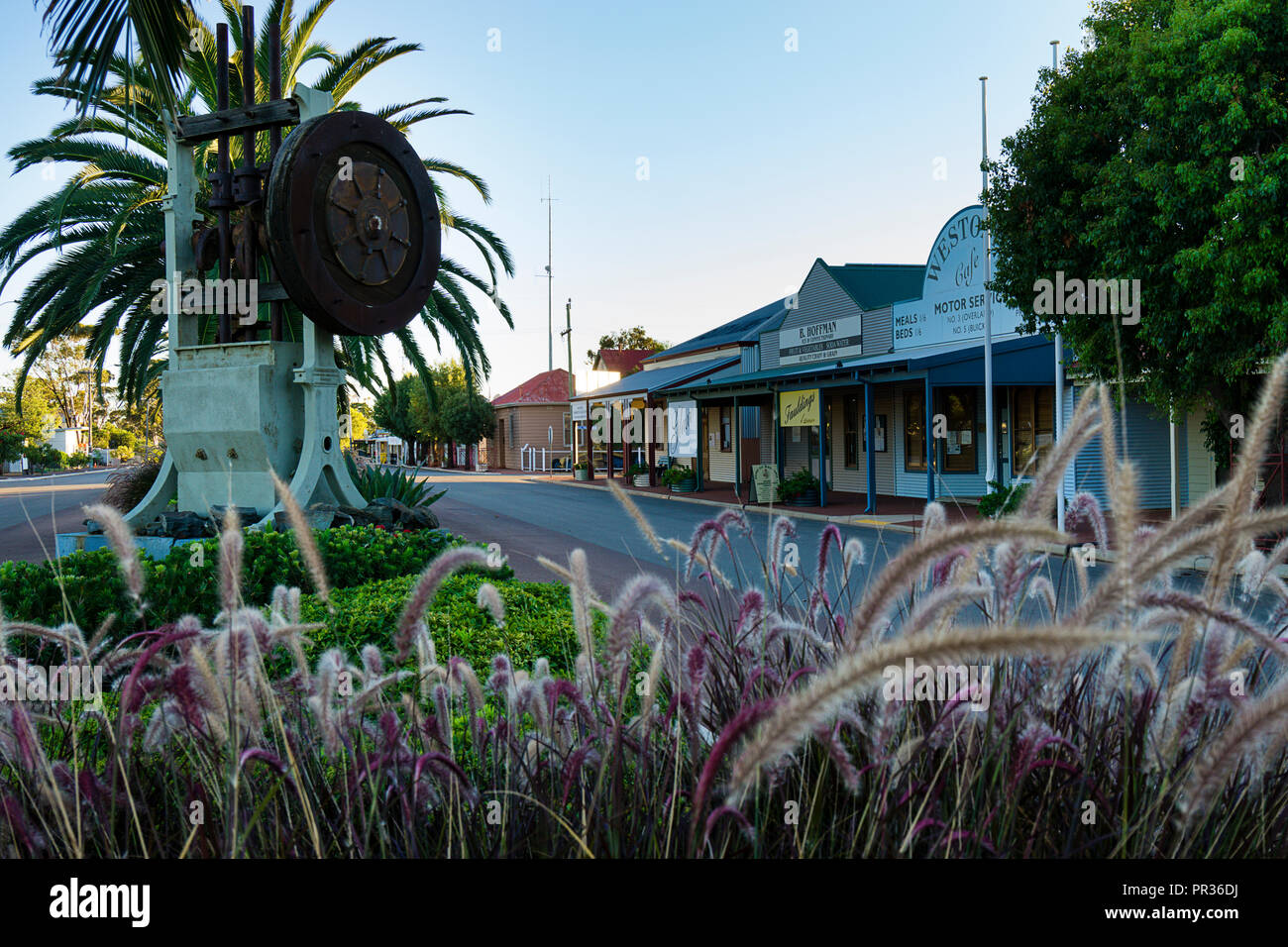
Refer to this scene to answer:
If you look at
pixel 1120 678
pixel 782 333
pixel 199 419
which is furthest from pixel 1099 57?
pixel 782 333

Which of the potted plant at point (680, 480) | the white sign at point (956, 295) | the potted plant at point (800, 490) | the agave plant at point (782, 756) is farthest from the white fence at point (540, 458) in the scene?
the agave plant at point (782, 756)

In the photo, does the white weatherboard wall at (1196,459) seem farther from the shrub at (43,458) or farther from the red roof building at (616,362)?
the shrub at (43,458)

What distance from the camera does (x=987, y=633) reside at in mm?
1218

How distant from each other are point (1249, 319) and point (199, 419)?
1231 centimetres

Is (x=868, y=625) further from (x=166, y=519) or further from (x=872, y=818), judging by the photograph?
(x=166, y=519)

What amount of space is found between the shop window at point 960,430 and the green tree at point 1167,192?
9.68 metres

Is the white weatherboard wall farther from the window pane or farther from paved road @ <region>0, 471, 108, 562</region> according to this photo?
paved road @ <region>0, 471, 108, 562</region>

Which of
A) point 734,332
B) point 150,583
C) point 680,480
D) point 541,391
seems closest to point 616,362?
point 541,391

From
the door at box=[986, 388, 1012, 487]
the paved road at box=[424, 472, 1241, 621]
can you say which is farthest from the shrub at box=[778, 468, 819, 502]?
the door at box=[986, 388, 1012, 487]

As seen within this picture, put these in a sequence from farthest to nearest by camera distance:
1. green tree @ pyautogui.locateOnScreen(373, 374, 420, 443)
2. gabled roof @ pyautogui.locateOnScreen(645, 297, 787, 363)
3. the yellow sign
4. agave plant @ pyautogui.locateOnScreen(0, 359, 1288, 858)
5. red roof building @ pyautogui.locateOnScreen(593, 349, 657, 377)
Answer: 1. green tree @ pyautogui.locateOnScreen(373, 374, 420, 443)
2. red roof building @ pyautogui.locateOnScreen(593, 349, 657, 377)
3. gabled roof @ pyautogui.locateOnScreen(645, 297, 787, 363)
4. the yellow sign
5. agave plant @ pyautogui.locateOnScreen(0, 359, 1288, 858)

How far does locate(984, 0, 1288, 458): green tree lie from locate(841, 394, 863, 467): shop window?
44.3 feet

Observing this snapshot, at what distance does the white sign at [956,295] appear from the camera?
2181 centimetres

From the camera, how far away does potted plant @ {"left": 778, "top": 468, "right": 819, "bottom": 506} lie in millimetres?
25188

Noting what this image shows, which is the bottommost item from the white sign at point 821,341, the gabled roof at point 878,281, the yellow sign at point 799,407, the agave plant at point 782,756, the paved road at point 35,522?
the paved road at point 35,522
